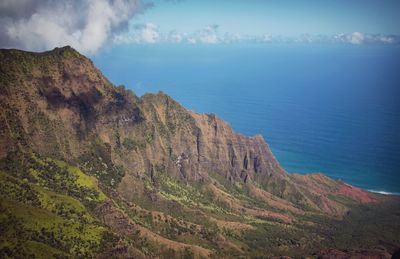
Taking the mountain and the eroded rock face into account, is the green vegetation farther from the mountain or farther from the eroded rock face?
→ the eroded rock face

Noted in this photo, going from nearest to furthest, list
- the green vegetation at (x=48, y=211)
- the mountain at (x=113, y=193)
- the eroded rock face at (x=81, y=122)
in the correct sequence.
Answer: the green vegetation at (x=48, y=211) → the mountain at (x=113, y=193) → the eroded rock face at (x=81, y=122)

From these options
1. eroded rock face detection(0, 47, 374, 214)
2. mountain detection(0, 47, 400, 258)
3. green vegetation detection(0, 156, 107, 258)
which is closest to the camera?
green vegetation detection(0, 156, 107, 258)

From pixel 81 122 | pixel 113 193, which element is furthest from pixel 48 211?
pixel 81 122

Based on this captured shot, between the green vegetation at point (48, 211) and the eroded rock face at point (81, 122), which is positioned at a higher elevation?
the eroded rock face at point (81, 122)

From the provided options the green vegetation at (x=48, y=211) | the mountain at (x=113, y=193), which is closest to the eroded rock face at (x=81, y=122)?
the mountain at (x=113, y=193)

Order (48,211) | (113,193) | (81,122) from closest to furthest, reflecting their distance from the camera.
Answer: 1. (48,211)
2. (113,193)
3. (81,122)

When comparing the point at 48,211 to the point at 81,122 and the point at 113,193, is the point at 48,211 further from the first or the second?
the point at 81,122

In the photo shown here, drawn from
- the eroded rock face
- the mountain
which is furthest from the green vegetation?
the eroded rock face

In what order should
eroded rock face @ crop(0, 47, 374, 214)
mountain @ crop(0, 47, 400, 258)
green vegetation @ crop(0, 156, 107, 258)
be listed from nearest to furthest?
green vegetation @ crop(0, 156, 107, 258) → mountain @ crop(0, 47, 400, 258) → eroded rock face @ crop(0, 47, 374, 214)

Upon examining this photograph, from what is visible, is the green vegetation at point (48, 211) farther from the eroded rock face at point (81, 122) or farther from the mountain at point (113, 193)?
the eroded rock face at point (81, 122)
